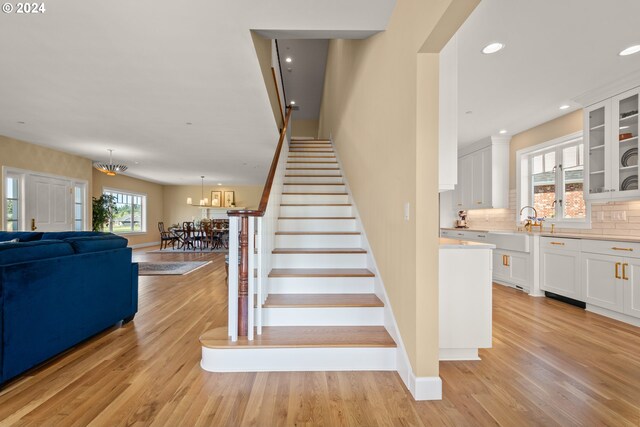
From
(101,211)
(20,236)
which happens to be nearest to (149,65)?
(20,236)

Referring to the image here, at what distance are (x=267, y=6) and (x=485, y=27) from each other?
187cm

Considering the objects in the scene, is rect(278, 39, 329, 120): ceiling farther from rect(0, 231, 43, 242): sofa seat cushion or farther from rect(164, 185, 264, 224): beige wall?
rect(0, 231, 43, 242): sofa seat cushion

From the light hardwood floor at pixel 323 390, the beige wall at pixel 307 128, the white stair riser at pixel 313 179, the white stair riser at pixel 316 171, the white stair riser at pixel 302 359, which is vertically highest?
the beige wall at pixel 307 128

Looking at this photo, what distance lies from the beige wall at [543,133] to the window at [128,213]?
11152 millimetres

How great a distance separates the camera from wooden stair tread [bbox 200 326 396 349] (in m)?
2.12

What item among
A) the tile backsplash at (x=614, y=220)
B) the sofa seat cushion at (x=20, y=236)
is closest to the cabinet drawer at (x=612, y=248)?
the tile backsplash at (x=614, y=220)

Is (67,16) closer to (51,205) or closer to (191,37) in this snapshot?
(191,37)

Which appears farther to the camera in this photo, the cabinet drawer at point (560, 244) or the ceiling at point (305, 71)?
the ceiling at point (305, 71)

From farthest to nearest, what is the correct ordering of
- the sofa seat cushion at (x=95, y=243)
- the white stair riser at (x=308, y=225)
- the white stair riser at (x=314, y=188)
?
the white stair riser at (x=314, y=188) < the white stair riser at (x=308, y=225) < the sofa seat cushion at (x=95, y=243)

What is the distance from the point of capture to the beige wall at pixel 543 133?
4297 millimetres

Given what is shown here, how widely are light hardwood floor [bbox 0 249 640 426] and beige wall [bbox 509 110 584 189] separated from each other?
121 inches

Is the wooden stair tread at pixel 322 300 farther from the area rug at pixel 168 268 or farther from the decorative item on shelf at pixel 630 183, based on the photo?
the area rug at pixel 168 268

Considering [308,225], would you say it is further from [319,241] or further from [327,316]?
[327,316]

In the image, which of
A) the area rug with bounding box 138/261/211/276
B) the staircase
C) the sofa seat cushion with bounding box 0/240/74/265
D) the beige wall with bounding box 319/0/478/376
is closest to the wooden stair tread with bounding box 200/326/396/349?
the staircase
